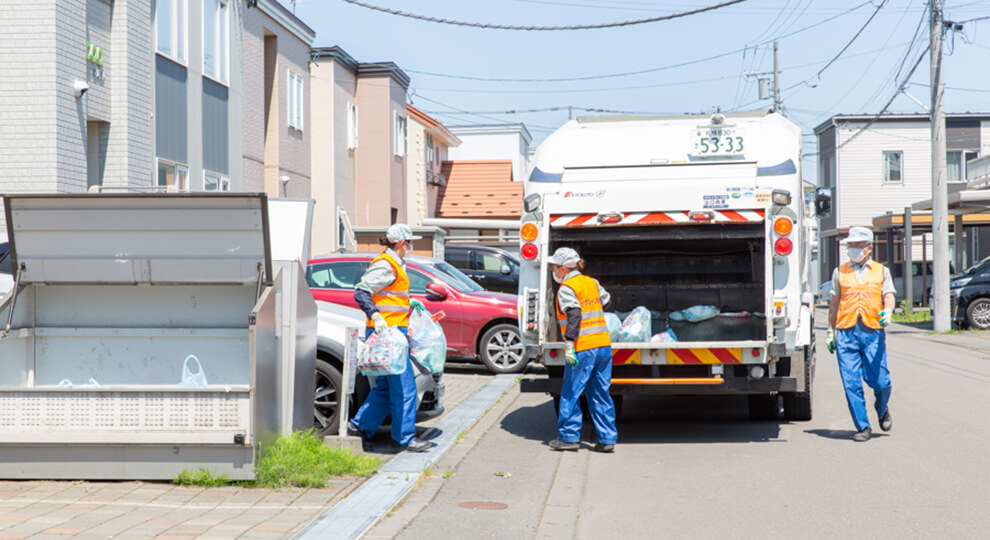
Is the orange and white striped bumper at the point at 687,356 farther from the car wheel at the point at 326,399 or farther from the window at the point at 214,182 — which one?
the window at the point at 214,182

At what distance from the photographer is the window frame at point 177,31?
1664 cm

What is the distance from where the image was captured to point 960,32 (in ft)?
74.2

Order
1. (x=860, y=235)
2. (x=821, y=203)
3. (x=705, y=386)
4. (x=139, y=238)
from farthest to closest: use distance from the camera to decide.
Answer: (x=821, y=203) → (x=860, y=235) → (x=705, y=386) → (x=139, y=238)

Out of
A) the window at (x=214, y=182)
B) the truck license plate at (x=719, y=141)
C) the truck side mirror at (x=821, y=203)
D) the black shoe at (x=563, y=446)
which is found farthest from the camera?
the window at (x=214, y=182)

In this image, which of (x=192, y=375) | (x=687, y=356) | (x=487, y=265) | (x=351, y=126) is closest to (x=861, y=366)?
(x=687, y=356)

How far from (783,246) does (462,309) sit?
A: 234 inches

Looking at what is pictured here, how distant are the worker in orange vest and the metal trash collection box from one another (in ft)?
15.1

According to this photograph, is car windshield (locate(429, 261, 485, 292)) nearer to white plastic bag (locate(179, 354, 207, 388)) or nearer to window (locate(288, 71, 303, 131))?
white plastic bag (locate(179, 354, 207, 388))

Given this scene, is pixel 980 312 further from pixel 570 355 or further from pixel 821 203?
pixel 570 355

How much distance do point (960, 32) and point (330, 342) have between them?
64.0 ft

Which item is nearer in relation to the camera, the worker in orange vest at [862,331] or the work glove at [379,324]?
the work glove at [379,324]

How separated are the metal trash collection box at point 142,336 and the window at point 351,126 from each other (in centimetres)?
2318

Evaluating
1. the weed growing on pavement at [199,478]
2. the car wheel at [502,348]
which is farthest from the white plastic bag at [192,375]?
the car wheel at [502,348]

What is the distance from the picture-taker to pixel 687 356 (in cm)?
855
